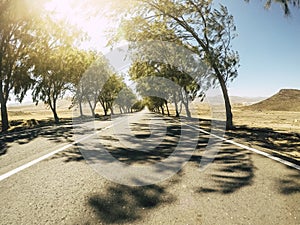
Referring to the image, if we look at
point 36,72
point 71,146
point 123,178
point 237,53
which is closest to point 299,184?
point 123,178

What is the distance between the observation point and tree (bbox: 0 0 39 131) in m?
19.9

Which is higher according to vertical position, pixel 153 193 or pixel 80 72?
pixel 80 72

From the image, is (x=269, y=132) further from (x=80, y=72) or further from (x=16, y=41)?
(x=80, y=72)

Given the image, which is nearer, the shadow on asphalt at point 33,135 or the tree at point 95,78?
the shadow on asphalt at point 33,135

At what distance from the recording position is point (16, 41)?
23875mm

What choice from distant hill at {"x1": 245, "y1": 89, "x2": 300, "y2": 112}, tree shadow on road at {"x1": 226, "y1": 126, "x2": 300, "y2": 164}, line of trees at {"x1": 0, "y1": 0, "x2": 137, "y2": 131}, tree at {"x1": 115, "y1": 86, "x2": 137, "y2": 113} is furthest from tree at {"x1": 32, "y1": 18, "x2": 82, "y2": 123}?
distant hill at {"x1": 245, "y1": 89, "x2": 300, "y2": 112}

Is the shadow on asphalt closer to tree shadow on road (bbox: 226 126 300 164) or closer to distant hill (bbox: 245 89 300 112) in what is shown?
tree shadow on road (bbox: 226 126 300 164)

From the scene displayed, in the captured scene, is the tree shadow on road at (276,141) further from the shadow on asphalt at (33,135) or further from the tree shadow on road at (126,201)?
the shadow on asphalt at (33,135)

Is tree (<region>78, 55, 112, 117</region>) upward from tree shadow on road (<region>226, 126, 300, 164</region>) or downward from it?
upward

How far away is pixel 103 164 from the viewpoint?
18.6ft

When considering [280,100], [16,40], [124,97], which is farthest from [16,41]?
[280,100]

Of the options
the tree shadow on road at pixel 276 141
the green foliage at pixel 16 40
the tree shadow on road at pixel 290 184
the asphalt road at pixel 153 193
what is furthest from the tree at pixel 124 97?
the tree shadow on road at pixel 290 184

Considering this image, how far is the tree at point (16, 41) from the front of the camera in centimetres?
1995

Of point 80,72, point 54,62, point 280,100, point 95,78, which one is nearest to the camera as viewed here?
point 54,62
